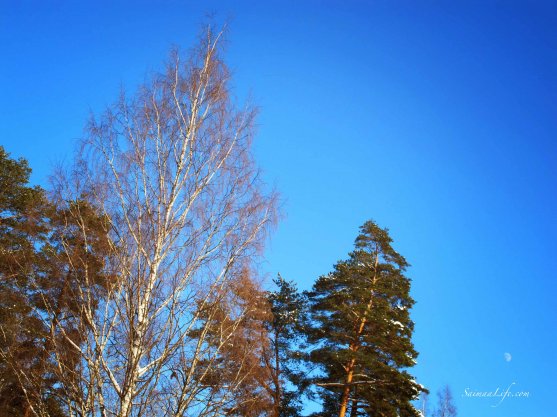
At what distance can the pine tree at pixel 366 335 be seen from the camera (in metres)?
16.4

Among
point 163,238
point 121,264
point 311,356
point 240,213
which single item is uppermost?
Answer: point 311,356

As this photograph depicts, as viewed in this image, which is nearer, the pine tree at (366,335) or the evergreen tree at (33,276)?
the evergreen tree at (33,276)

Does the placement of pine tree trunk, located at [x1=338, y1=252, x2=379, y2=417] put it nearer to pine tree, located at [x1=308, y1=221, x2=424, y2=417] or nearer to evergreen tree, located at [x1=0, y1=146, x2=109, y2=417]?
pine tree, located at [x1=308, y1=221, x2=424, y2=417]

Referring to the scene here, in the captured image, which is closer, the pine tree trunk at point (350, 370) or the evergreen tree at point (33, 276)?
the evergreen tree at point (33, 276)

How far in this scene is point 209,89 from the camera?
7.83 meters

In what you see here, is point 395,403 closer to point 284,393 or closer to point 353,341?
point 353,341

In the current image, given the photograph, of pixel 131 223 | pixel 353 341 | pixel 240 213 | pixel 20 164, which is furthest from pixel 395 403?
pixel 20 164

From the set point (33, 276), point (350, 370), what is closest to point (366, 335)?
point (350, 370)

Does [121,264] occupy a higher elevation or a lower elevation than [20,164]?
lower

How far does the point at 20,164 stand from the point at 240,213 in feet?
57.9

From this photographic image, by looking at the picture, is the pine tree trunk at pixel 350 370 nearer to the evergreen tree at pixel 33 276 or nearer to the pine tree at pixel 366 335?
the pine tree at pixel 366 335

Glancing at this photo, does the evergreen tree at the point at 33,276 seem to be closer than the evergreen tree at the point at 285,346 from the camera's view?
Yes

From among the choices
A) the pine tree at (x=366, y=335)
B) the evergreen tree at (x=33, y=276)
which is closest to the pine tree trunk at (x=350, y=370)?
the pine tree at (x=366, y=335)

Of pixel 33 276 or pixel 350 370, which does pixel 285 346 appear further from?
pixel 33 276
